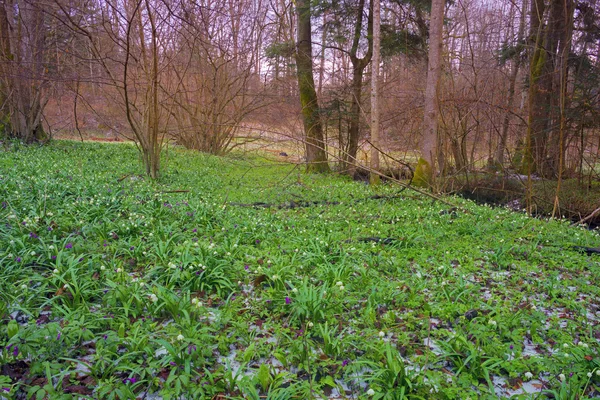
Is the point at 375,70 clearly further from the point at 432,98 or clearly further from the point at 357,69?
the point at 357,69

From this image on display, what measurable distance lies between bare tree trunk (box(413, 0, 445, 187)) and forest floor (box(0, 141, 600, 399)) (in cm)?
371

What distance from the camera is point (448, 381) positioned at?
2.36 metres

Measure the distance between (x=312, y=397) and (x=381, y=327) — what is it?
0.99m

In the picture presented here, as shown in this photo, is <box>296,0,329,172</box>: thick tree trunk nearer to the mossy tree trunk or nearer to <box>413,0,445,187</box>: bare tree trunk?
<box>413,0,445,187</box>: bare tree trunk

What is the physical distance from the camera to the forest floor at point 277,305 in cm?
227

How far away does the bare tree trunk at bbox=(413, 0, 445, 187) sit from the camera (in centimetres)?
902

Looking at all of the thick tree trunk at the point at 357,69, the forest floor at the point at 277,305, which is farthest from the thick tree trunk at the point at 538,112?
the forest floor at the point at 277,305

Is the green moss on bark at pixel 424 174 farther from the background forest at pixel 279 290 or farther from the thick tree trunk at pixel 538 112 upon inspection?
the thick tree trunk at pixel 538 112

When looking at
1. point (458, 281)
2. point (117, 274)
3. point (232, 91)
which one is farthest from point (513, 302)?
point (232, 91)

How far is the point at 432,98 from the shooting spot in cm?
912

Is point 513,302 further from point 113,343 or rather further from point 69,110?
point 69,110

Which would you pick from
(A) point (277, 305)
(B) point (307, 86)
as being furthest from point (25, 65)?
(A) point (277, 305)

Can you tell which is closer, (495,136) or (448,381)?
(448,381)

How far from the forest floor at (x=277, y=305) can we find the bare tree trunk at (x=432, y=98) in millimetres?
3713
